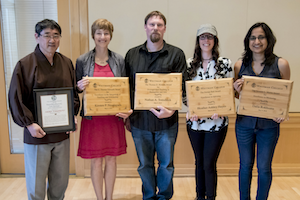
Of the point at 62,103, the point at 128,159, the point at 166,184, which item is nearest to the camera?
the point at 62,103

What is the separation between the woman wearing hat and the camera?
187 cm

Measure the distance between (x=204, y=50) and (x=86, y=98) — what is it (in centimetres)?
101

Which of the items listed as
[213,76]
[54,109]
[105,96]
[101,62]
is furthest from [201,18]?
[54,109]

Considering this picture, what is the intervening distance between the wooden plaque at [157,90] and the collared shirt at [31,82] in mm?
559

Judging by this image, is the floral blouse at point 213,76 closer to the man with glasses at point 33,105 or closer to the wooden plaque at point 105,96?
the wooden plaque at point 105,96

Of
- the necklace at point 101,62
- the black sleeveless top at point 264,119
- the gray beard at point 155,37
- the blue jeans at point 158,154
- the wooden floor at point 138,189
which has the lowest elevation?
the wooden floor at point 138,189

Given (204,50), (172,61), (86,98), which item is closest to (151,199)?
(86,98)

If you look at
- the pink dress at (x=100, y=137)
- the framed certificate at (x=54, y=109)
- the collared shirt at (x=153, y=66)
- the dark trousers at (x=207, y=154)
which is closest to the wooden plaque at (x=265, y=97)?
the dark trousers at (x=207, y=154)

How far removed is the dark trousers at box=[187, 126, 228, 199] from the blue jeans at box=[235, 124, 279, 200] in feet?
0.55

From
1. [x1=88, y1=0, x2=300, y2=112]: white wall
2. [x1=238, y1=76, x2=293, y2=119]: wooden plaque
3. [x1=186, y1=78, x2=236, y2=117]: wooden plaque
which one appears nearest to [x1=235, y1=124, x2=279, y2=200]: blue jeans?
[x1=238, y1=76, x2=293, y2=119]: wooden plaque

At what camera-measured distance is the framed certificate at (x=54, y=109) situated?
162 centimetres

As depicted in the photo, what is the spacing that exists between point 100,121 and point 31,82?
60 centimetres

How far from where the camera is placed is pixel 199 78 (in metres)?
1.90

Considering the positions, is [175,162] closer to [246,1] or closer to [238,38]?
[238,38]
